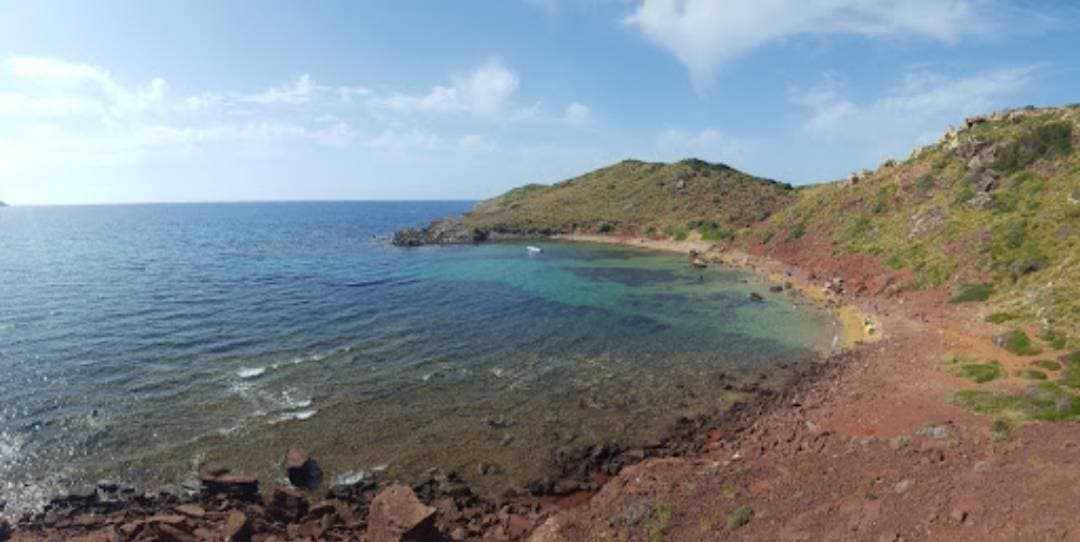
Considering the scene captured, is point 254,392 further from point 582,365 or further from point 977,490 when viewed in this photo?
point 977,490

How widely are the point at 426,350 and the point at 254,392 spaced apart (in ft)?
41.0

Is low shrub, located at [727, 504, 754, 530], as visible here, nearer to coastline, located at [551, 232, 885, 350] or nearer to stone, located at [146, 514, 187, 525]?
stone, located at [146, 514, 187, 525]

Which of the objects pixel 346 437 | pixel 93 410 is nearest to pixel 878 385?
pixel 346 437

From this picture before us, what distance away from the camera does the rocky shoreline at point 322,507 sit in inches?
796

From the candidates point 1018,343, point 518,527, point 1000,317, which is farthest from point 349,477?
point 1000,317

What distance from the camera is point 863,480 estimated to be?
21516 millimetres

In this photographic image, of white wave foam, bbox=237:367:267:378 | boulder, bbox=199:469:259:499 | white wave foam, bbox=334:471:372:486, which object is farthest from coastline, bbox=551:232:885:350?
white wave foam, bbox=237:367:267:378

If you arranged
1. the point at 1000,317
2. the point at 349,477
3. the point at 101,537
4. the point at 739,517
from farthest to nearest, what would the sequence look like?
the point at 1000,317
the point at 349,477
the point at 739,517
the point at 101,537

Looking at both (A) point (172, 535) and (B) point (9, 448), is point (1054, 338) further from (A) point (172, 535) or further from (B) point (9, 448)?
(B) point (9, 448)

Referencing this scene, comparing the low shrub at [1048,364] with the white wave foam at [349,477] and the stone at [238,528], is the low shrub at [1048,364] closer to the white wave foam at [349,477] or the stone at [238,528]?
the white wave foam at [349,477]

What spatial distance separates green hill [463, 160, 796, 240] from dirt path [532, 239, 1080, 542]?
7318cm

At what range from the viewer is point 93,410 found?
32.1 m

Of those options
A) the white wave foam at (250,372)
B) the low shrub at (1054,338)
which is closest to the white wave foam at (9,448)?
the white wave foam at (250,372)

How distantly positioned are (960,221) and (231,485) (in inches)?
2579
